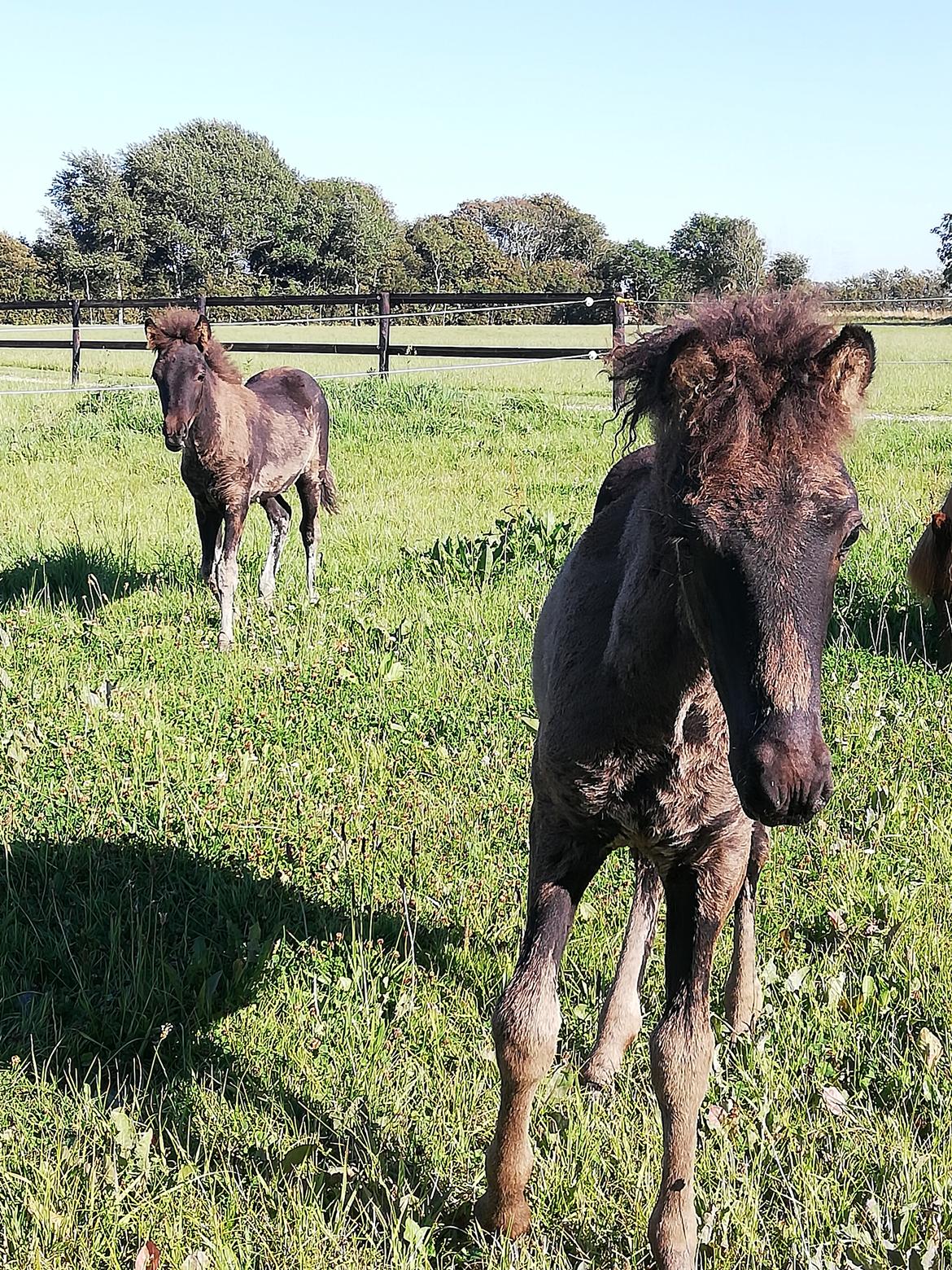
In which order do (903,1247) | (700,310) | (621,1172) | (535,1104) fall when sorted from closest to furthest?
(700,310), (903,1247), (621,1172), (535,1104)

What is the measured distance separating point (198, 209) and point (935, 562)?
88973 millimetres

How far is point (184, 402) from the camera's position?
7.54m

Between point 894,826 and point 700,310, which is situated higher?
point 700,310

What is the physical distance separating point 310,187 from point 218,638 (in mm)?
104796

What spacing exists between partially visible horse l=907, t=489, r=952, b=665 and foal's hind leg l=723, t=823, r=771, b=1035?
9.78 feet

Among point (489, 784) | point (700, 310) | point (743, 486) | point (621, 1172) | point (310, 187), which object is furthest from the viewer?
point (310, 187)

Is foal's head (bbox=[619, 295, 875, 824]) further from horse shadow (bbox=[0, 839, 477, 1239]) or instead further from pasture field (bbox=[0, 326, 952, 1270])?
horse shadow (bbox=[0, 839, 477, 1239])

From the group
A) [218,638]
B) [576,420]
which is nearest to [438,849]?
[218,638]

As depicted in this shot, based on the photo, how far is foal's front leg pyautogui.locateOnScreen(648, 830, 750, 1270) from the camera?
236 centimetres

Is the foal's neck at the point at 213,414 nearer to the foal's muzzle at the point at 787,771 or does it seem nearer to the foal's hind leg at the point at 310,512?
the foal's hind leg at the point at 310,512

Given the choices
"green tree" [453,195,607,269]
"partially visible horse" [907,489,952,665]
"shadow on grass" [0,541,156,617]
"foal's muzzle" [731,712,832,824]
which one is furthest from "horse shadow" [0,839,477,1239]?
"green tree" [453,195,607,269]

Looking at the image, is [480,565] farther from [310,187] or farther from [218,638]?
[310,187]

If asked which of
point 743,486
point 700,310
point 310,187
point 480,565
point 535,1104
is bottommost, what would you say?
point 535,1104

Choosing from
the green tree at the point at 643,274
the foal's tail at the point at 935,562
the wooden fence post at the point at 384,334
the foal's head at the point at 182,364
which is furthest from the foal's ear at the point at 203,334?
the wooden fence post at the point at 384,334
